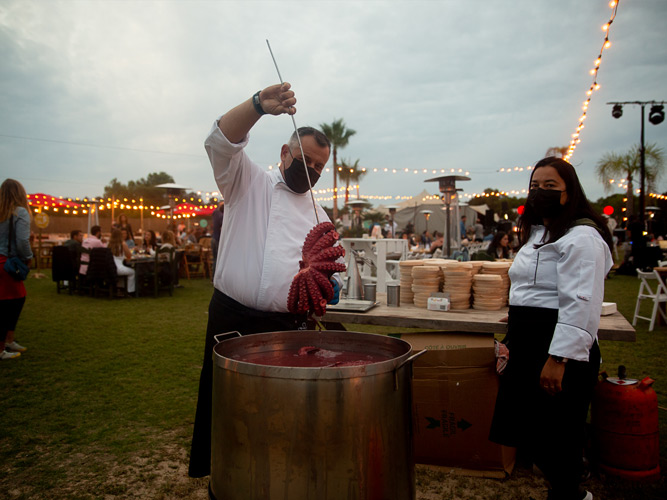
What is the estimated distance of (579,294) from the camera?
196 centimetres

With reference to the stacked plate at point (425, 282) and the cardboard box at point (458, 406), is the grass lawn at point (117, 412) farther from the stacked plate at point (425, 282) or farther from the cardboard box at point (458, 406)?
the stacked plate at point (425, 282)

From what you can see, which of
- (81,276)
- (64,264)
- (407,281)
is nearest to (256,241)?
(407,281)

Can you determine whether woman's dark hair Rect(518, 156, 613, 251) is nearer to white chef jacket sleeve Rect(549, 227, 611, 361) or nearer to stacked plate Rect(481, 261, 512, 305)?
white chef jacket sleeve Rect(549, 227, 611, 361)

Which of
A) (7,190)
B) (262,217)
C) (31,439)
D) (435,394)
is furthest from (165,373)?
(262,217)

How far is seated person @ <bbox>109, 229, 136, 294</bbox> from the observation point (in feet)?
31.1

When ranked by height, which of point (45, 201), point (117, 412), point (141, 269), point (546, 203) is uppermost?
point (45, 201)

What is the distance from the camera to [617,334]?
2547mm

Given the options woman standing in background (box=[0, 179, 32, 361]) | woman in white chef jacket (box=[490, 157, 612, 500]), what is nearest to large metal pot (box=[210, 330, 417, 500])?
woman in white chef jacket (box=[490, 157, 612, 500])

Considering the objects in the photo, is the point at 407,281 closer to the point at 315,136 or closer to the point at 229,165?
the point at 315,136

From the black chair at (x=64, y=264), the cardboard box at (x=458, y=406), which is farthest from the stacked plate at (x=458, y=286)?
the black chair at (x=64, y=264)

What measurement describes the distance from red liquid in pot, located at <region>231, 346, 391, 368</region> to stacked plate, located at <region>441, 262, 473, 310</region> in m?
1.84

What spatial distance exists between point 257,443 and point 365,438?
1.01 feet

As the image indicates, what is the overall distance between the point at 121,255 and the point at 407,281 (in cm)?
824

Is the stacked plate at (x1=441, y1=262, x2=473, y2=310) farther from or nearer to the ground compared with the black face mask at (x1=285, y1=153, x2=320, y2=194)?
nearer to the ground
